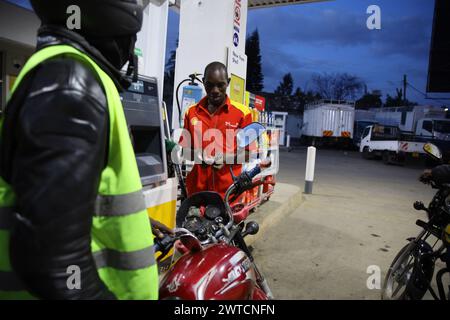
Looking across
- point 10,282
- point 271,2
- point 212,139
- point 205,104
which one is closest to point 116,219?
point 10,282

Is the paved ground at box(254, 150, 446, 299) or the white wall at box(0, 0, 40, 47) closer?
the white wall at box(0, 0, 40, 47)

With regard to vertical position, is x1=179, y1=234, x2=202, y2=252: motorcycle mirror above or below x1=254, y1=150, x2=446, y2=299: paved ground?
above

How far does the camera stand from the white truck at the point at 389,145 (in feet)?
58.0

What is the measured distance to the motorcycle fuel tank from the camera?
142 cm

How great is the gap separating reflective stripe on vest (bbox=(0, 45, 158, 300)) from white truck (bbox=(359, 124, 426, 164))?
721 inches

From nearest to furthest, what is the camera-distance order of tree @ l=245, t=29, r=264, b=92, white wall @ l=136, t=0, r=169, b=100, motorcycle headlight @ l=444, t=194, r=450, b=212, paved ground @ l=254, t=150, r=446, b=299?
motorcycle headlight @ l=444, t=194, r=450, b=212, white wall @ l=136, t=0, r=169, b=100, paved ground @ l=254, t=150, r=446, b=299, tree @ l=245, t=29, r=264, b=92

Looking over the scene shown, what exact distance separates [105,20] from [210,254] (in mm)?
970

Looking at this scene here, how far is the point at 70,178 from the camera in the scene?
83cm

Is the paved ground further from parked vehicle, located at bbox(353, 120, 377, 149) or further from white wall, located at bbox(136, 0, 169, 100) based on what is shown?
parked vehicle, located at bbox(353, 120, 377, 149)

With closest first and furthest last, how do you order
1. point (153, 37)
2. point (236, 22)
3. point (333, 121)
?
point (153, 37)
point (236, 22)
point (333, 121)

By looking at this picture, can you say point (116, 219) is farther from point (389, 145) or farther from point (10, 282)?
point (389, 145)

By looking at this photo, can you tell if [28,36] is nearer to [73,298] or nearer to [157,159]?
[157,159]

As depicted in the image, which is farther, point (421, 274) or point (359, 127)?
point (359, 127)

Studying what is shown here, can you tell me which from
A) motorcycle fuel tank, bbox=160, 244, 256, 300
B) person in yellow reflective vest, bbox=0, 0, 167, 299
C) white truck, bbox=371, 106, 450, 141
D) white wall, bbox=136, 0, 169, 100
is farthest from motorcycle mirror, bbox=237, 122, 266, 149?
white truck, bbox=371, 106, 450, 141
